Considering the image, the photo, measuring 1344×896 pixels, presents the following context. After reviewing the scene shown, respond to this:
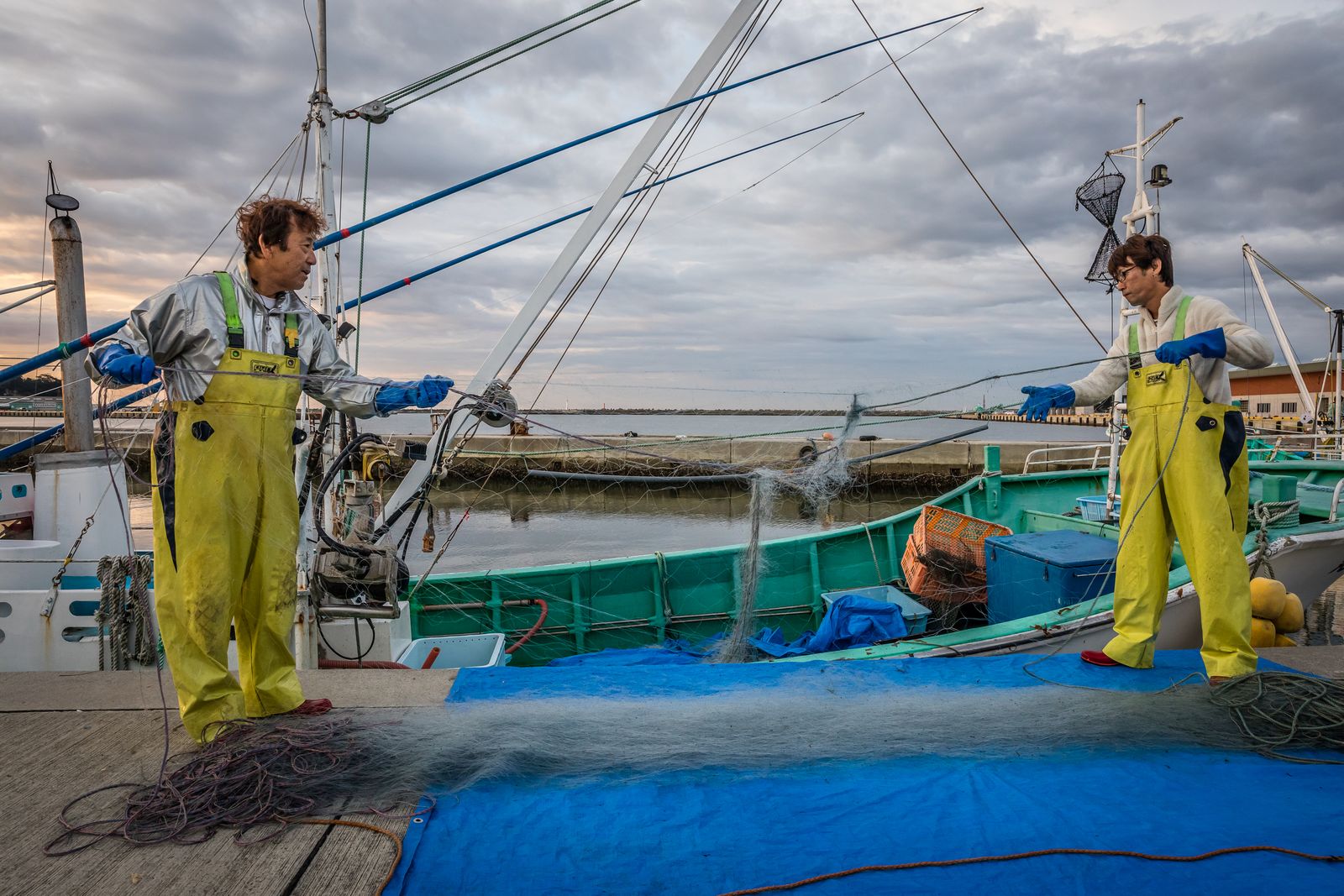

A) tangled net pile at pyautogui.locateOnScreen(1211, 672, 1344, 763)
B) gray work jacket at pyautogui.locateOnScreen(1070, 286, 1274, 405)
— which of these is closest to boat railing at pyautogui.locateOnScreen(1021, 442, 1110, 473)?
gray work jacket at pyautogui.locateOnScreen(1070, 286, 1274, 405)

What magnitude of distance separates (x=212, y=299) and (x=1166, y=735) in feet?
12.1

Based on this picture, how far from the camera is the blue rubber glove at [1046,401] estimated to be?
3.69 metres

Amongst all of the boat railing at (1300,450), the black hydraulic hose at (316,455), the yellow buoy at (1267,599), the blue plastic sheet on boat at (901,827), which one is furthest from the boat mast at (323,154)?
the boat railing at (1300,450)

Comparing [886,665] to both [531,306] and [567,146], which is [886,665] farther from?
[567,146]

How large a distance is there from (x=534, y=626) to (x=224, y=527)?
14.5 feet

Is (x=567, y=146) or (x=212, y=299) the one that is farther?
(x=567, y=146)

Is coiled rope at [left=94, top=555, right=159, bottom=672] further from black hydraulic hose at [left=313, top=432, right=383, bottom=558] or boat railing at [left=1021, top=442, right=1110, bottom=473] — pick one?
boat railing at [left=1021, top=442, right=1110, bottom=473]

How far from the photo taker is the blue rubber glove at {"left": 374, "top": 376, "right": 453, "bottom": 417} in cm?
303

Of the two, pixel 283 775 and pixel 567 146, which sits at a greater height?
pixel 567 146

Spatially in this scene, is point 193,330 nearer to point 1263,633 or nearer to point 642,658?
point 642,658

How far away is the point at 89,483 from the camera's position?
6234mm

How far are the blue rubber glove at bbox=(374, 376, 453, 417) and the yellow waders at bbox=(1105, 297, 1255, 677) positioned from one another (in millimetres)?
2989

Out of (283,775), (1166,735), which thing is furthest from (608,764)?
(1166,735)

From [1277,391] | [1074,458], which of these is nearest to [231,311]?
[1074,458]
